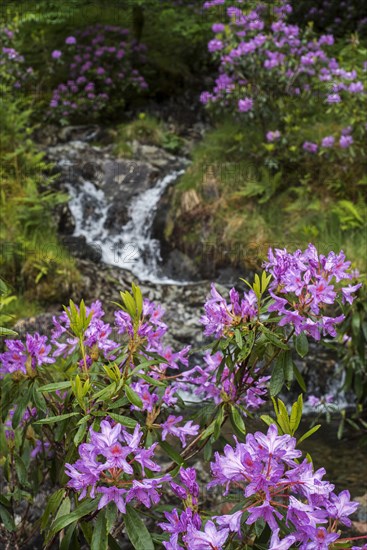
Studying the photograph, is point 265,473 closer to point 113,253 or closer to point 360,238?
point 360,238

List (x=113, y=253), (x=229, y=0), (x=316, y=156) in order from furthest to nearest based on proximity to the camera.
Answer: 1. (x=229, y=0)
2. (x=113, y=253)
3. (x=316, y=156)

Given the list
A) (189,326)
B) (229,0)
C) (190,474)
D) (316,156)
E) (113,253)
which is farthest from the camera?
(229,0)

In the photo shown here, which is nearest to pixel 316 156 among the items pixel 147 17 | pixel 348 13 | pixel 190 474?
pixel 348 13

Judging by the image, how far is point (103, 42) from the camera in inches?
393

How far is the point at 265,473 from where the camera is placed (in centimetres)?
120

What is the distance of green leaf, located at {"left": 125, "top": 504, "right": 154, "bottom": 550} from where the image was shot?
129 centimetres

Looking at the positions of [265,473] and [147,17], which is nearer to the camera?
[265,473]

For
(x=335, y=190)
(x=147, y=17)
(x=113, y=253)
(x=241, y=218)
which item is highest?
(x=147, y=17)

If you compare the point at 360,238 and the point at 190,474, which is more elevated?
the point at 190,474

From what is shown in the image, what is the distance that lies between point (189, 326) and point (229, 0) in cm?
503

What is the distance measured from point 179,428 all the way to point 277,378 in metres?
0.34

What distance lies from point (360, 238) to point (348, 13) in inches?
227

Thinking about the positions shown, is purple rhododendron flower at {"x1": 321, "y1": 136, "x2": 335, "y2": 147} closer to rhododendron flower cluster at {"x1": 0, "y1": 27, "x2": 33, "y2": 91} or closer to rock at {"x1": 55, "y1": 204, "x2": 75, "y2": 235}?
rock at {"x1": 55, "y1": 204, "x2": 75, "y2": 235}

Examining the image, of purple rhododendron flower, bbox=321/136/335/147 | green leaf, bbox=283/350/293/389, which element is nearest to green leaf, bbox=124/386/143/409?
green leaf, bbox=283/350/293/389
